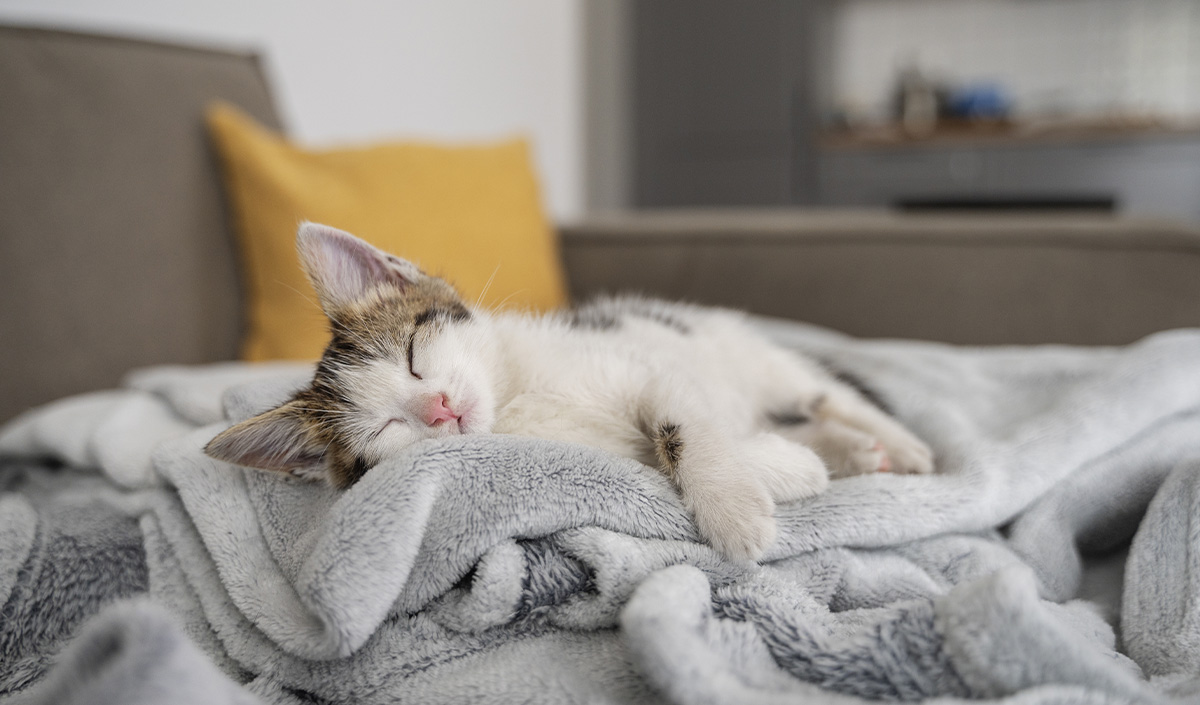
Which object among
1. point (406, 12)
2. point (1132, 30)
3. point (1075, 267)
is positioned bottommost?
point (1075, 267)

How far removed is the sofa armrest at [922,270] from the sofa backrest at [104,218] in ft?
2.73

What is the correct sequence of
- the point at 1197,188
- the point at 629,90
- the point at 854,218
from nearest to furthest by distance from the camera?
1. the point at 854,218
2. the point at 1197,188
3. the point at 629,90

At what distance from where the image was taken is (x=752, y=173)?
14.8 ft

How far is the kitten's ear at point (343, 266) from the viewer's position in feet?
2.93

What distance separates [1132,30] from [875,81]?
4.50ft

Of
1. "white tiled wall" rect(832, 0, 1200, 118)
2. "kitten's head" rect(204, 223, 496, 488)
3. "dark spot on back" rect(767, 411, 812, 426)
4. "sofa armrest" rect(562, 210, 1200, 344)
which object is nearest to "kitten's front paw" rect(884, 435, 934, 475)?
"dark spot on back" rect(767, 411, 812, 426)

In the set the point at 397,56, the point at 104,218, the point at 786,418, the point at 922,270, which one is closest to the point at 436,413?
the point at 786,418

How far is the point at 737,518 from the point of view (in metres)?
0.73

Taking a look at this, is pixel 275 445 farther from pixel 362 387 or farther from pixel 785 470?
pixel 785 470

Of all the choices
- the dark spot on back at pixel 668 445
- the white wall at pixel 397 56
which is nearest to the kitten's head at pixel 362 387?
the dark spot on back at pixel 668 445

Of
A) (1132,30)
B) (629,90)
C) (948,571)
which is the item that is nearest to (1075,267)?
(948,571)

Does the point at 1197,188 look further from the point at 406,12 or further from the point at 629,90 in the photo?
the point at 406,12

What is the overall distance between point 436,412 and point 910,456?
618 mm

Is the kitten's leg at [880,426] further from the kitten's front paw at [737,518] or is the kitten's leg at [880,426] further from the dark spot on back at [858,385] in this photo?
the kitten's front paw at [737,518]
